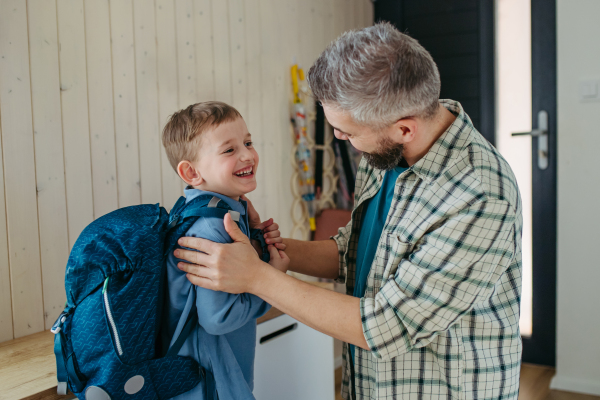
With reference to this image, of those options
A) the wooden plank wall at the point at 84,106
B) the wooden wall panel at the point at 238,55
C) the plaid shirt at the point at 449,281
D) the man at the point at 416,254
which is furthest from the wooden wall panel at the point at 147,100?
the plaid shirt at the point at 449,281

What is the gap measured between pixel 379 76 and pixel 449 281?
413mm

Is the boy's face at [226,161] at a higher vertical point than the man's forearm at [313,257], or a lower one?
higher

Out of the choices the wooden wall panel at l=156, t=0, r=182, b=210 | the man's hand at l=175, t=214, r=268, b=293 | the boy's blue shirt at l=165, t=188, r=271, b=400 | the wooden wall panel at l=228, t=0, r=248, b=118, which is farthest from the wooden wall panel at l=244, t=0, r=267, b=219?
the man's hand at l=175, t=214, r=268, b=293

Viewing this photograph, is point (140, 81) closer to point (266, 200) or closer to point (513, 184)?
point (266, 200)

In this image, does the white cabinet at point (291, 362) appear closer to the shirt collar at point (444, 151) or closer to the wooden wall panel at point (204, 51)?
the shirt collar at point (444, 151)

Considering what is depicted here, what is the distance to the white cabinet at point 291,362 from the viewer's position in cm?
153

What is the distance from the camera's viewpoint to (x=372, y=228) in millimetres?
1179

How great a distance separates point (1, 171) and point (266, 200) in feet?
3.99

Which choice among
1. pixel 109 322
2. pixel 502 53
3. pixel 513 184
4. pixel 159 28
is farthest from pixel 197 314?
pixel 502 53

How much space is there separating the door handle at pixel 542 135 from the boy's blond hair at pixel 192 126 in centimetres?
191

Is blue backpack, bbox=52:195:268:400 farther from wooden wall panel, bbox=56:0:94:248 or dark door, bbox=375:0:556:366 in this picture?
dark door, bbox=375:0:556:366

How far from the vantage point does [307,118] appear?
267cm

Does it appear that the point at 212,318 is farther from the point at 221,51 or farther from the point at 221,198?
the point at 221,51

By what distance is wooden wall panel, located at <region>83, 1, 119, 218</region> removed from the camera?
1.59 metres
